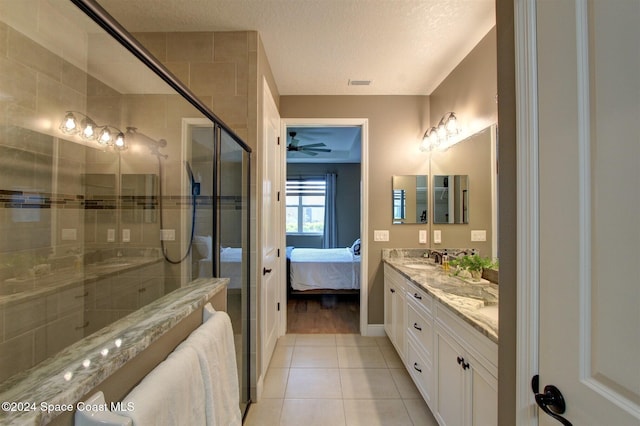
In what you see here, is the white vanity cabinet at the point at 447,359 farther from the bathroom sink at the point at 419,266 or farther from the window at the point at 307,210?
the window at the point at 307,210

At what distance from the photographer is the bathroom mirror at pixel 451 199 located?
7.49ft

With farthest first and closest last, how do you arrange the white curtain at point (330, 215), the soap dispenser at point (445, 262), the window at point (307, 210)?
the window at point (307, 210), the white curtain at point (330, 215), the soap dispenser at point (445, 262)

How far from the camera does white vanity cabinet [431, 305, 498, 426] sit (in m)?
1.07

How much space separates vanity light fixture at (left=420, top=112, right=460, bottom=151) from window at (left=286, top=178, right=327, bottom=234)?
167 inches

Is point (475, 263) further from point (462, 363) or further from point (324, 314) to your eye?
point (324, 314)

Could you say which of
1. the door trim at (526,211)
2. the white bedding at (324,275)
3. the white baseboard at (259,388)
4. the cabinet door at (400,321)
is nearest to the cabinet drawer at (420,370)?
the cabinet door at (400,321)

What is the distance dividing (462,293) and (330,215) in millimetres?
5231

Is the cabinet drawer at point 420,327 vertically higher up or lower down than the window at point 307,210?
lower down

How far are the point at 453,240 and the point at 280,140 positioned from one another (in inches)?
82.4

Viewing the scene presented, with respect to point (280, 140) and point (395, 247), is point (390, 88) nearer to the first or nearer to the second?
point (280, 140)

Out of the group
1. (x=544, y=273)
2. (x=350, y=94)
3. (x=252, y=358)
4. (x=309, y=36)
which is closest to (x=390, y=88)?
(x=350, y=94)

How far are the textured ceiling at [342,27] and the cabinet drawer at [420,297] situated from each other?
1929 millimetres

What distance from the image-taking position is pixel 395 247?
9.30ft

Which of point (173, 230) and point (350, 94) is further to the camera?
point (350, 94)
